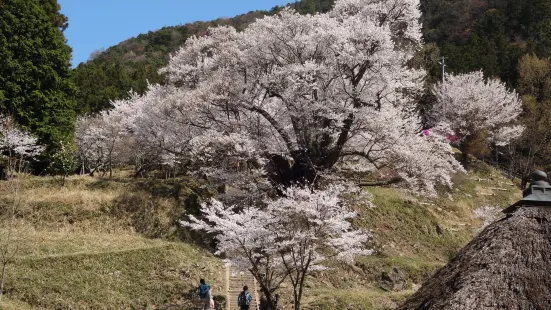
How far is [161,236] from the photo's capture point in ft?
67.9

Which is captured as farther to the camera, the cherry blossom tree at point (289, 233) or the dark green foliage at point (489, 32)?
the dark green foliage at point (489, 32)

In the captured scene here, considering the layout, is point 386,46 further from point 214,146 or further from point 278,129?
point 214,146

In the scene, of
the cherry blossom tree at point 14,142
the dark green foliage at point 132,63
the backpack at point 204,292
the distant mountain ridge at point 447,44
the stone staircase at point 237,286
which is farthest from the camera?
the distant mountain ridge at point 447,44

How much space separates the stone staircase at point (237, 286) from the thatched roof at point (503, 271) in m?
9.87

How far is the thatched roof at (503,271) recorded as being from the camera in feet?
21.2

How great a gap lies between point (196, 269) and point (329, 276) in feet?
17.3

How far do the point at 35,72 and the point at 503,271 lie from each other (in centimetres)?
2548

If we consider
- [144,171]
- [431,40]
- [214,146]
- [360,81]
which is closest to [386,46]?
[360,81]

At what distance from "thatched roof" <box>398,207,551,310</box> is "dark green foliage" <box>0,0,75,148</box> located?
76.5 feet

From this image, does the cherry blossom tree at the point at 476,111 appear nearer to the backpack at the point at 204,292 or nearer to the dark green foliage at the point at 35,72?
the dark green foliage at the point at 35,72

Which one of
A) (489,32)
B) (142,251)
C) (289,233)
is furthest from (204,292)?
(489,32)

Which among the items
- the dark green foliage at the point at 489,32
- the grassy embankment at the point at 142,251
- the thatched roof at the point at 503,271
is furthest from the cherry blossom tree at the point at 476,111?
the thatched roof at the point at 503,271

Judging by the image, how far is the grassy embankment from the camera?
16.3 m

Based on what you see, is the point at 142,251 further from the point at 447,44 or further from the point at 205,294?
the point at 447,44
